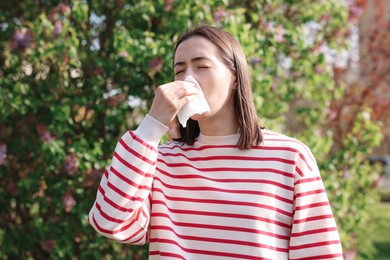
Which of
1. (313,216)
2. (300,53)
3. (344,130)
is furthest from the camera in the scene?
(344,130)

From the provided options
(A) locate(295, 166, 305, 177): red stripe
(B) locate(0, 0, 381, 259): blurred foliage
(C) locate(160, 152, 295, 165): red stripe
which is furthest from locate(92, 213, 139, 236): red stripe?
(B) locate(0, 0, 381, 259): blurred foliage

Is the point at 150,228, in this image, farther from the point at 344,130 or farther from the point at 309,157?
the point at 344,130

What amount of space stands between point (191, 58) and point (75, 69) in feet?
5.67

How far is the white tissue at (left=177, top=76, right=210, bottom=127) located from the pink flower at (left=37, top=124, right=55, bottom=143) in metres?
1.57

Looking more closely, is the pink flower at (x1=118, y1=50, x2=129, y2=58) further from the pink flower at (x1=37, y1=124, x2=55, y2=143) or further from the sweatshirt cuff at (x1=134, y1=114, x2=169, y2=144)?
the sweatshirt cuff at (x1=134, y1=114, x2=169, y2=144)

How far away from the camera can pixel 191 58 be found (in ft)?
5.02

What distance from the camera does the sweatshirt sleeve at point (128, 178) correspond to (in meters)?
1.43

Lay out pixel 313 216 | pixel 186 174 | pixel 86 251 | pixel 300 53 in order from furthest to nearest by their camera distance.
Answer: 1. pixel 300 53
2. pixel 86 251
3. pixel 186 174
4. pixel 313 216

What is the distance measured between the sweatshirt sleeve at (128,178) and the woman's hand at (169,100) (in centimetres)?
2

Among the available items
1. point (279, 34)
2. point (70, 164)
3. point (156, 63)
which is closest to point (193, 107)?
point (156, 63)

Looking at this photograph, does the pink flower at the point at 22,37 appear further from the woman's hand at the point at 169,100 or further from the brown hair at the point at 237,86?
the woman's hand at the point at 169,100

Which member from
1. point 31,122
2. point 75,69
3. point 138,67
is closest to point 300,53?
point 138,67

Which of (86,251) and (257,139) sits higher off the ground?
(257,139)

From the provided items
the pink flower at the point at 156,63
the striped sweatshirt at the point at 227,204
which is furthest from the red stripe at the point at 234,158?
the pink flower at the point at 156,63
